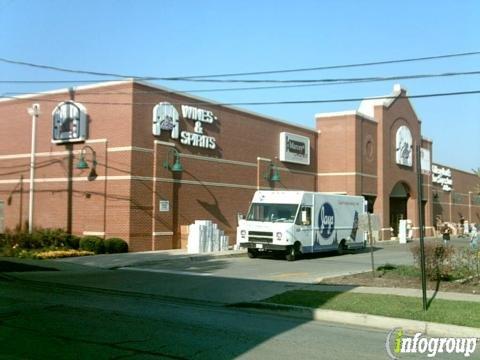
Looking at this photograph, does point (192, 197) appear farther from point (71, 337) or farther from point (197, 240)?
point (71, 337)

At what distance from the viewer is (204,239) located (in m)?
27.3

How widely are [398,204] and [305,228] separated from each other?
1120 inches

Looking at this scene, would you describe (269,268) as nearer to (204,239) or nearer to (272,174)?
(204,239)

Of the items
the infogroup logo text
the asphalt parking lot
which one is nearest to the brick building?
the asphalt parking lot

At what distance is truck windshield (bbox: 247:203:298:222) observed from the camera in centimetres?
2519

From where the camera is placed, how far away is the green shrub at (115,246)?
83.0ft

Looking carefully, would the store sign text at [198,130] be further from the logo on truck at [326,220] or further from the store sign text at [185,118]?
the logo on truck at [326,220]

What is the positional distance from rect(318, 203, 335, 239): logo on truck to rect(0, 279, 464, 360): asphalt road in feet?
47.3

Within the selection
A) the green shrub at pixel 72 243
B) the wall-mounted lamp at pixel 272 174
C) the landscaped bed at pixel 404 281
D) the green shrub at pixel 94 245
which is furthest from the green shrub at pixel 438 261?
the wall-mounted lamp at pixel 272 174

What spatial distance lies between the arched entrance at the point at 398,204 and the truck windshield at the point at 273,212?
26628 mm

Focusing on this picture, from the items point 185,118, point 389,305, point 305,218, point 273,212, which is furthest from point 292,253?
point 389,305

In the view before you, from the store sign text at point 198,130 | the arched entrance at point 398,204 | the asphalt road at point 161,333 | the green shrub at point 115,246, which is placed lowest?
the asphalt road at point 161,333

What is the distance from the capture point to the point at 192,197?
30.2 m

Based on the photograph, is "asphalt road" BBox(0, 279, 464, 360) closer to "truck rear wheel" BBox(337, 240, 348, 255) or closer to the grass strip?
the grass strip
